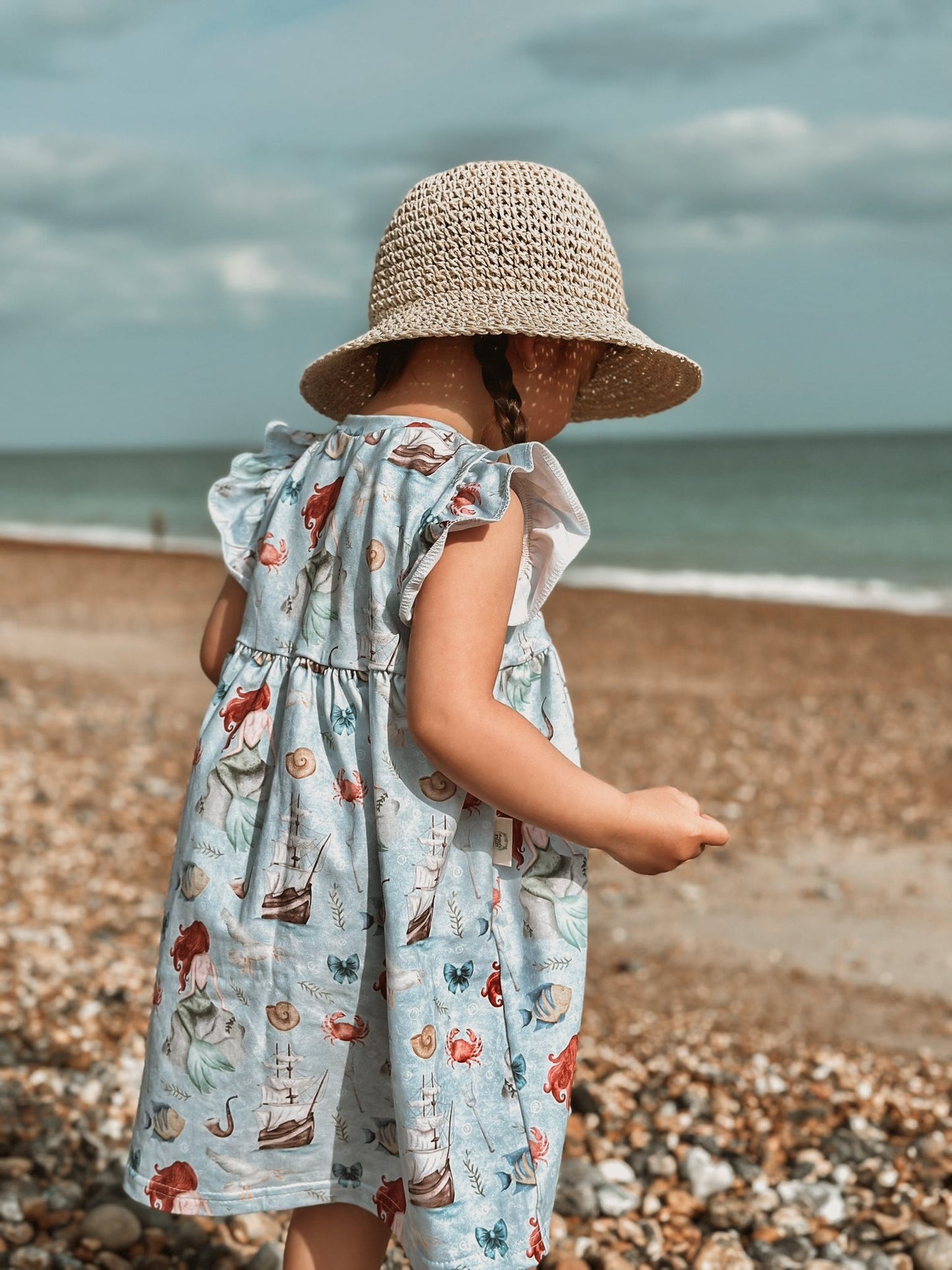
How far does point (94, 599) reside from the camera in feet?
45.6

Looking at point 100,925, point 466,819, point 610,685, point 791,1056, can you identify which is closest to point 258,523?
point 466,819

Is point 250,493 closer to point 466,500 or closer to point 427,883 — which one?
point 466,500

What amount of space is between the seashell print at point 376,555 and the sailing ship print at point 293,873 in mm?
323

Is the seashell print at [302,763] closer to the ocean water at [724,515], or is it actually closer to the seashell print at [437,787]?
the seashell print at [437,787]

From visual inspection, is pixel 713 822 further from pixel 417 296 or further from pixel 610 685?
pixel 610 685

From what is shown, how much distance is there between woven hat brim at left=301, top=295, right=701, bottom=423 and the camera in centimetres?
172

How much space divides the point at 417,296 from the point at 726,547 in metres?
24.2

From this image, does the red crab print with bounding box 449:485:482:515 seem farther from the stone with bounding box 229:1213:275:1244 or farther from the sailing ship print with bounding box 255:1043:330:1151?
the stone with bounding box 229:1213:275:1244

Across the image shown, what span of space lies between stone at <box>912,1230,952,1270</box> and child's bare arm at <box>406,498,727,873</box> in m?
1.42

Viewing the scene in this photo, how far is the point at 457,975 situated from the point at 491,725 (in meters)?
0.39

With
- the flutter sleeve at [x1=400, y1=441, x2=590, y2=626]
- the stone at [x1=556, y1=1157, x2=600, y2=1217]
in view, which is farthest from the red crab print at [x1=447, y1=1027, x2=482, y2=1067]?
the stone at [x1=556, y1=1157, x2=600, y2=1217]

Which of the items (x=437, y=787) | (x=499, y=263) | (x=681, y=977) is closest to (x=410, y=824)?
(x=437, y=787)

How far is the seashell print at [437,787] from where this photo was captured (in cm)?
Result: 166

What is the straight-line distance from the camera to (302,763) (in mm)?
1689
